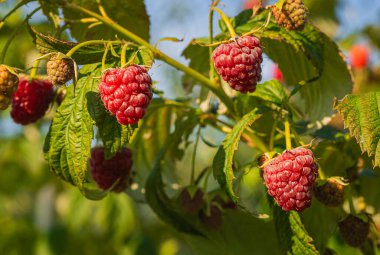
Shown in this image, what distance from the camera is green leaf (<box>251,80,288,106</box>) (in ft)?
6.20

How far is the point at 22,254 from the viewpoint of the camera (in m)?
5.08

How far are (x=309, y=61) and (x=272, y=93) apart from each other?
0.13 meters

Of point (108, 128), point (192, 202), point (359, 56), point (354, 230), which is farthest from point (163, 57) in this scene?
point (359, 56)

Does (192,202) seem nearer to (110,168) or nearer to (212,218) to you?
(212,218)

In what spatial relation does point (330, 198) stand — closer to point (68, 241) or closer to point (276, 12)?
point (276, 12)

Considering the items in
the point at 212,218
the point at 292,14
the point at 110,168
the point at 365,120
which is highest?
the point at 292,14

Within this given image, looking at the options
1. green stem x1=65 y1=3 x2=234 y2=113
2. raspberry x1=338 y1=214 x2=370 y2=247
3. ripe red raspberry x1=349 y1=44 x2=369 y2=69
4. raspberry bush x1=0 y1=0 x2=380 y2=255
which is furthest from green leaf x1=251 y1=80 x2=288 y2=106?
ripe red raspberry x1=349 y1=44 x2=369 y2=69

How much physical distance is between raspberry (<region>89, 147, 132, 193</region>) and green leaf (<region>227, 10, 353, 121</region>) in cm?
50

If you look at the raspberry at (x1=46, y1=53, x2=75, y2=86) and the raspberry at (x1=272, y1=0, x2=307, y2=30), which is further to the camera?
the raspberry at (x1=272, y1=0, x2=307, y2=30)

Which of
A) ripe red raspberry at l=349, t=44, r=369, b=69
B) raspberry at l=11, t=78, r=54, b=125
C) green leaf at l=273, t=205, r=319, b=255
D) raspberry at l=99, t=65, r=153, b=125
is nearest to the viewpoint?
raspberry at l=99, t=65, r=153, b=125

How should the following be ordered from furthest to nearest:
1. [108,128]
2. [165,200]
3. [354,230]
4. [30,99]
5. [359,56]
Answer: [359,56], [165,200], [30,99], [354,230], [108,128]

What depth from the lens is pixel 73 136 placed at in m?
1.67

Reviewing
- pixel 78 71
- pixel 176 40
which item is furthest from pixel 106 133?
pixel 176 40

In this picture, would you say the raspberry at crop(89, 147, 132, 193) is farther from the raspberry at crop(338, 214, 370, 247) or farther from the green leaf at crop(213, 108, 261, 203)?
the raspberry at crop(338, 214, 370, 247)
